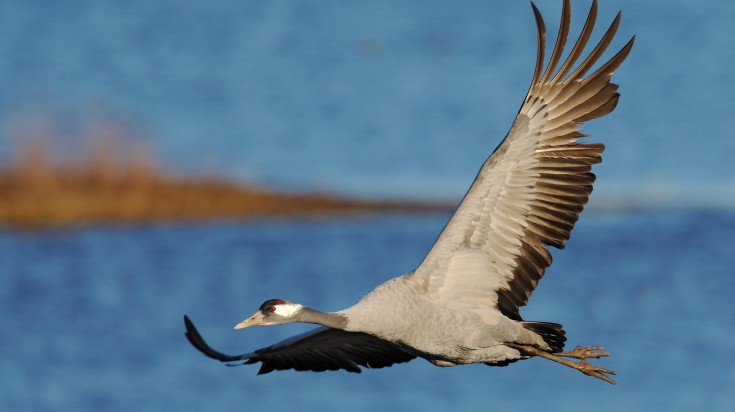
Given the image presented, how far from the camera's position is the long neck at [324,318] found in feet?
28.7

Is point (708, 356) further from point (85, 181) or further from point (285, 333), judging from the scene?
point (85, 181)

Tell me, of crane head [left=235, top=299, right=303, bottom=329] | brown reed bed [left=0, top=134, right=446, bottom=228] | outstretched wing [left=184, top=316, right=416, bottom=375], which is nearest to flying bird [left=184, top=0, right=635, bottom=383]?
crane head [left=235, top=299, right=303, bottom=329]

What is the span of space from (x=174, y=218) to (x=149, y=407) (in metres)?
7.62

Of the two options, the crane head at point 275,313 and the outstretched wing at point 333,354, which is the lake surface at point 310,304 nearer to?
the outstretched wing at point 333,354

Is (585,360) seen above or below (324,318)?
below

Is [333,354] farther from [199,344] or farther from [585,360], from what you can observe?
[585,360]

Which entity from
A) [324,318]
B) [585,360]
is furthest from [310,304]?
[324,318]

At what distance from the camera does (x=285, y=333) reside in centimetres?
1784

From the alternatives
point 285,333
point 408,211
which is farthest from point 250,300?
point 408,211

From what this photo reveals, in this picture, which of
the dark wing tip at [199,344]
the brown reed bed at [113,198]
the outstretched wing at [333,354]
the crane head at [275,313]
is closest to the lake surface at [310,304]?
the brown reed bed at [113,198]

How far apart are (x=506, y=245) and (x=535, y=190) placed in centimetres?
40

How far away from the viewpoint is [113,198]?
965 inches

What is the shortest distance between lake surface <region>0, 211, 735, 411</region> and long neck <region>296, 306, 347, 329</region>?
7.94 m

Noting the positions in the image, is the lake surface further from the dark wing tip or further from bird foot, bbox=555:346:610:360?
the dark wing tip
